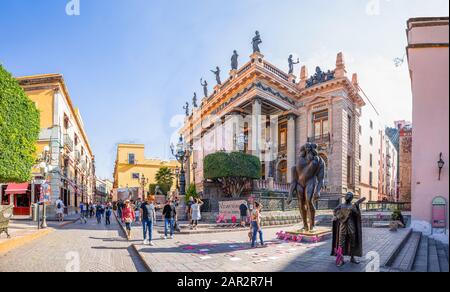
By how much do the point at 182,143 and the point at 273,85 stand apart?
1273 cm

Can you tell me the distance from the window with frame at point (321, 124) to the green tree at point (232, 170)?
9.53 meters

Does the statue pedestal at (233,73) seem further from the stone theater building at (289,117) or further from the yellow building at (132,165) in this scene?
the yellow building at (132,165)

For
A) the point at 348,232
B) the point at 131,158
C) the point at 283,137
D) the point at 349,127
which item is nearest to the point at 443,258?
the point at 348,232

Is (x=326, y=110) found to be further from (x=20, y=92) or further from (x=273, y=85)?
(x=20, y=92)

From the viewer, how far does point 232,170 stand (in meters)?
20.1

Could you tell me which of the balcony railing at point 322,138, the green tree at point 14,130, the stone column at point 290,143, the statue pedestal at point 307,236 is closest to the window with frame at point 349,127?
the balcony railing at point 322,138

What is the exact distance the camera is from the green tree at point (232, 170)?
20156 millimetres

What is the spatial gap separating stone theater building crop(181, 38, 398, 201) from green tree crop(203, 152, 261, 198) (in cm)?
235

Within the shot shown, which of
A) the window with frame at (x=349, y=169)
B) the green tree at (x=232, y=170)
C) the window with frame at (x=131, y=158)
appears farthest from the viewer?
the window with frame at (x=131, y=158)

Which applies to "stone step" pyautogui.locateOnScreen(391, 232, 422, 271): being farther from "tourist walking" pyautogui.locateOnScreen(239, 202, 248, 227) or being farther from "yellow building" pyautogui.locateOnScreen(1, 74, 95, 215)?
"yellow building" pyautogui.locateOnScreen(1, 74, 95, 215)

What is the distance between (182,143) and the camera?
1803cm

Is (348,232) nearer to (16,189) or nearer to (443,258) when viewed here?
(443,258)

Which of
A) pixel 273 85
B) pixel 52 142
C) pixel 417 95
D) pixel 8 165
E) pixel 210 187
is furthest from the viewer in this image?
pixel 273 85
